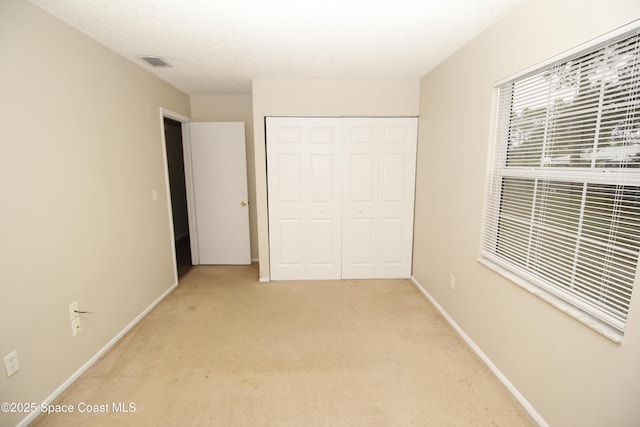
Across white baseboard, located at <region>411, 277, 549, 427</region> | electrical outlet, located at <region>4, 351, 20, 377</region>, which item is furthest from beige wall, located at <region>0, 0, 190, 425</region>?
white baseboard, located at <region>411, 277, 549, 427</region>

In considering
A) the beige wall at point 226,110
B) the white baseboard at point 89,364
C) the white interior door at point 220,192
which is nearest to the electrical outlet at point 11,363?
the white baseboard at point 89,364

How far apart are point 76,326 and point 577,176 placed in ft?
10.6

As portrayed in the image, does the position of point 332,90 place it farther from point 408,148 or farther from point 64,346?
point 64,346

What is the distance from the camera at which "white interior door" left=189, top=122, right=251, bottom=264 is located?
3938 millimetres

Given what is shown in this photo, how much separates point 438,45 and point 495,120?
2.86ft

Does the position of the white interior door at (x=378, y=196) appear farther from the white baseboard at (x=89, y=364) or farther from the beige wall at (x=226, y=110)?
the white baseboard at (x=89, y=364)

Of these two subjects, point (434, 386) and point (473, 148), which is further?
point (473, 148)

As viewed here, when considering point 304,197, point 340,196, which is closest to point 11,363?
point 304,197

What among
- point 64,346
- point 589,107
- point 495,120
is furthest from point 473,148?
point 64,346

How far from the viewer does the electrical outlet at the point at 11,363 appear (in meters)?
1.54

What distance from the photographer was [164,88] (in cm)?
330

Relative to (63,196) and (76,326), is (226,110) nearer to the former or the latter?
(63,196)

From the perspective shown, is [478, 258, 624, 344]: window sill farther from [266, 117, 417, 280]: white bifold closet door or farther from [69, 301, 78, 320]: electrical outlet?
[69, 301, 78, 320]: electrical outlet

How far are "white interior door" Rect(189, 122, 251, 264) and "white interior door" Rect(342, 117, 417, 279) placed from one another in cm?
152
